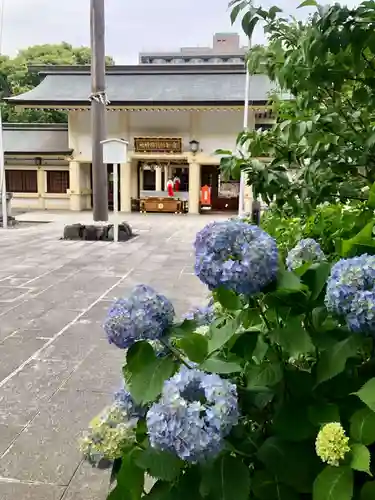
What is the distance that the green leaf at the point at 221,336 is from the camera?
0.98 metres

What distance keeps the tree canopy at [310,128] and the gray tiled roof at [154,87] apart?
15.7 metres

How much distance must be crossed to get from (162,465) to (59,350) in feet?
10.8

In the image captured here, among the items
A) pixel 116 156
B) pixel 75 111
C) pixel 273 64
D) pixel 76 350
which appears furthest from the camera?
pixel 75 111

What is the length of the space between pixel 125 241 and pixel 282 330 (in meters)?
10.3

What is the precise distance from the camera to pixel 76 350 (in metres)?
4.02

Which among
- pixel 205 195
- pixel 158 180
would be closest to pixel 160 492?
pixel 205 195

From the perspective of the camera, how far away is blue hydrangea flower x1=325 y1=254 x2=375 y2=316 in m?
0.85

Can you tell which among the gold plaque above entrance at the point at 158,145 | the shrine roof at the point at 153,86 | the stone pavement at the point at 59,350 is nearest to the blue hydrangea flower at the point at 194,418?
the stone pavement at the point at 59,350

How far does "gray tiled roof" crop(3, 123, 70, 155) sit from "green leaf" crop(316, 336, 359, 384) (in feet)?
63.0

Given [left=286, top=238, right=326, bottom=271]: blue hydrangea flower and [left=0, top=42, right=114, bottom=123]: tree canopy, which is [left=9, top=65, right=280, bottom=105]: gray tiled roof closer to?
[left=0, top=42, right=114, bottom=123]: tree canopy

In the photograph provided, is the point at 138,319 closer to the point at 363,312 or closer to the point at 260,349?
the point at 260,349

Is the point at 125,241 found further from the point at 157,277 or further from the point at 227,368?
the point at 227,368

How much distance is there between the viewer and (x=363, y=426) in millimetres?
816

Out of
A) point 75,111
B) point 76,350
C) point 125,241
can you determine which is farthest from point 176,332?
point 75,111
